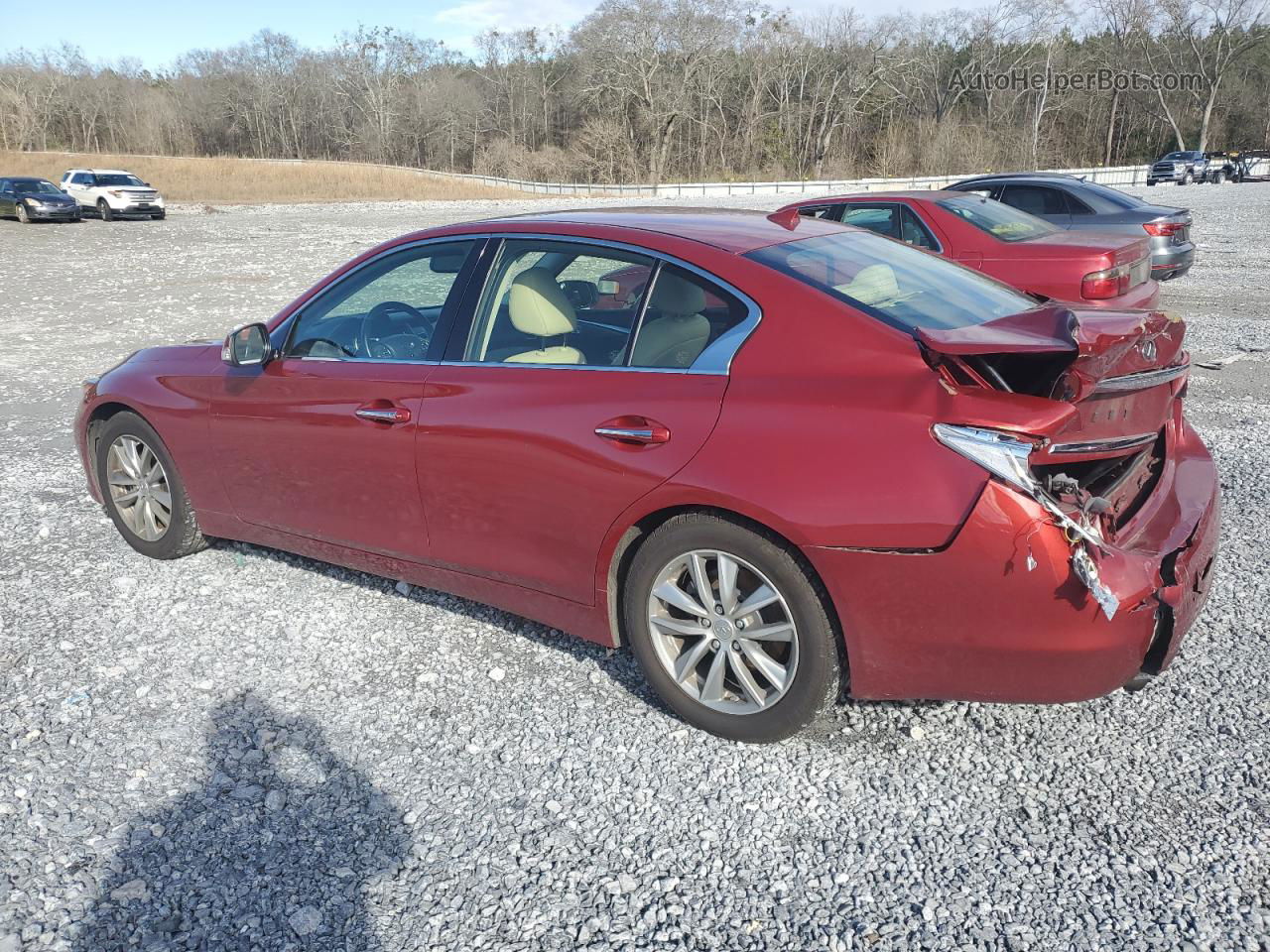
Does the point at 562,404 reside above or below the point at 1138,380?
below

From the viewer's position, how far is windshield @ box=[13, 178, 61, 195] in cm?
3368

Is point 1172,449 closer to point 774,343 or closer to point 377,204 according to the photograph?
point 774,343

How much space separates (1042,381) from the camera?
285 centimetres

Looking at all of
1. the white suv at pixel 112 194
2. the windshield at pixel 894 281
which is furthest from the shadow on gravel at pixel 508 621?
the white suv at pixel 112 194

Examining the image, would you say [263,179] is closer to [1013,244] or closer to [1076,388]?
[1013,244]

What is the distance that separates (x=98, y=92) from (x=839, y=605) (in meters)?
119

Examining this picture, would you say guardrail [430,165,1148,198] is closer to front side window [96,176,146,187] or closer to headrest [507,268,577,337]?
front side window [96,176,146,187]

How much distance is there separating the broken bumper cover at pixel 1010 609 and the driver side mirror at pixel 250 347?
2.69 m

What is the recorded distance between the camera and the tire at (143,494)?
489 cm

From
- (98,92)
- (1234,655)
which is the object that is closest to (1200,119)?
(1234,655)

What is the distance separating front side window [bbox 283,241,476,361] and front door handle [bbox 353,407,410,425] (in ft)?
0.73

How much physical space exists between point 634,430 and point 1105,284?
6.59 metres

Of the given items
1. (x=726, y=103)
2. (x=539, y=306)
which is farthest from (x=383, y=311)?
(x=726, y=103)

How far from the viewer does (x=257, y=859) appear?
281cm
